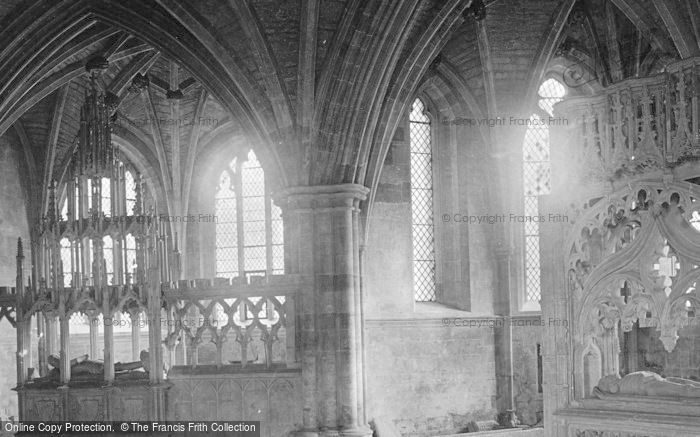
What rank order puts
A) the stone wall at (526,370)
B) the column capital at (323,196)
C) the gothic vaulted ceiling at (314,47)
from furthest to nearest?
the stone wall at (526,370)
the column capital at (323,196)
the gothic vaulted ceiling at (314,47)

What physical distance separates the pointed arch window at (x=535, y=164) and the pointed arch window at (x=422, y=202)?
1.96m

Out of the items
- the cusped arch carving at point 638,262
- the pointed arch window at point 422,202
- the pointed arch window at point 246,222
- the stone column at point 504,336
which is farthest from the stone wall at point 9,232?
the cusped arch carving at point 638,262

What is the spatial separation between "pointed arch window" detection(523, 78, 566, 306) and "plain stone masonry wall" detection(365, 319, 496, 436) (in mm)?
1988

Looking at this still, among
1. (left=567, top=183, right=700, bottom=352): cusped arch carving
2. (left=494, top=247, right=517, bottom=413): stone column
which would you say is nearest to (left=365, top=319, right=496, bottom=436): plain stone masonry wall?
→ (left=494, top=247, right=517, bottom=413): stone column

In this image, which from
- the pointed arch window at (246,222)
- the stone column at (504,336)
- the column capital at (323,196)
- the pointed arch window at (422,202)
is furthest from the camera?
the pointed arch window at (246,222)

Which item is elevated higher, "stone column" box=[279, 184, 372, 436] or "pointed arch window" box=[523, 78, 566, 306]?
"pointed arch window" box=[523, 78, 566, 306]

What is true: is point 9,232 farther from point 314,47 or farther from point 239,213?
point 314,47

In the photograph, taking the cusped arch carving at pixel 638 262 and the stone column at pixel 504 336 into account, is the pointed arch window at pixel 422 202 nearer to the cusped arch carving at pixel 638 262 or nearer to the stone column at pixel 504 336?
the stone column at pixel 504 336

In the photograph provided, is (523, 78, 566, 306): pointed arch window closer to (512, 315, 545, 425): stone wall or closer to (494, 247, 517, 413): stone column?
(494, 247, 517, 413): stone column

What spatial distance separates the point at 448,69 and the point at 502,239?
3.49 metres

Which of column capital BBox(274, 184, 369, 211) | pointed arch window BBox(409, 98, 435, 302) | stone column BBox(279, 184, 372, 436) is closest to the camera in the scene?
stone column BBox(279, 184, 372, 436)

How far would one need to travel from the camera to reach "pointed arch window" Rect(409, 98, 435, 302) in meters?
20.4

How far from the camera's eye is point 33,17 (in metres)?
15.5

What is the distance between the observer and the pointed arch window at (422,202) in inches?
A: 805
